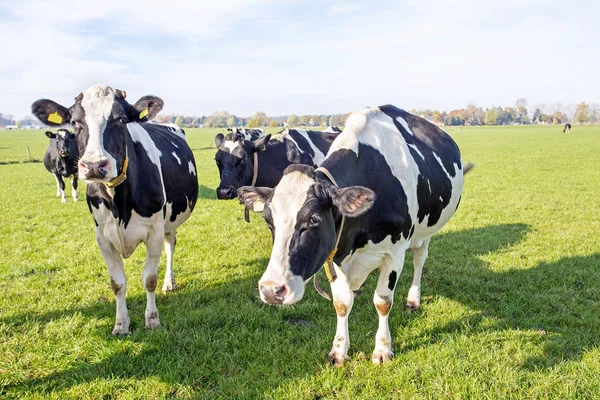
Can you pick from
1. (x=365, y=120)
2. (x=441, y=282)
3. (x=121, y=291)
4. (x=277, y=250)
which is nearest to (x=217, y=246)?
(x=121, y=291)

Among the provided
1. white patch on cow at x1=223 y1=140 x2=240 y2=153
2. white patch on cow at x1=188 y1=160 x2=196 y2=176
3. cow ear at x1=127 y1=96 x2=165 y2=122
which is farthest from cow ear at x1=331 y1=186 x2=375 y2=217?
white patch on cow at x1=223 y1=140 x2=240 y2=153

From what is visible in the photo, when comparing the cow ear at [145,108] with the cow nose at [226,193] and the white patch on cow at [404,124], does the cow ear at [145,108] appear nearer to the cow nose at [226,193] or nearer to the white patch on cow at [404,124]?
the white patch on cow at [404,124]

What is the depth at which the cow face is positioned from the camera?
2.90 m

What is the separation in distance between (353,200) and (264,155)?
16.4 ft

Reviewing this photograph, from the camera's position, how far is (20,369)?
151 inches

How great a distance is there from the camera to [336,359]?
3959 mm

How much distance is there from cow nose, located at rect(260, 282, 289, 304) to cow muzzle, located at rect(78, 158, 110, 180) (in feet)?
5.70

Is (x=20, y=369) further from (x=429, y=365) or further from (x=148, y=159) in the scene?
(x=429, y=365)

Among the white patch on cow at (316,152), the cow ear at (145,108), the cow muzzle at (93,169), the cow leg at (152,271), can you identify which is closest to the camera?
the cow muzzle at (93,169)

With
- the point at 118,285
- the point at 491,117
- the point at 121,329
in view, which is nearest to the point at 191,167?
the point at 118,285

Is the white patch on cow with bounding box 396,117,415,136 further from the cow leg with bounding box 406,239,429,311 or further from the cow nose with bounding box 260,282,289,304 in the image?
the cow nose with bounding box 260,282,289,304

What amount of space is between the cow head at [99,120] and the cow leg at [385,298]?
2621 millimetres

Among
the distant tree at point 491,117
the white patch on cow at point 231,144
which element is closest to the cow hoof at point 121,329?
the white patch on cow at point 231,144

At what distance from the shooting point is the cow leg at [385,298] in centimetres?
401
